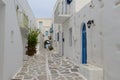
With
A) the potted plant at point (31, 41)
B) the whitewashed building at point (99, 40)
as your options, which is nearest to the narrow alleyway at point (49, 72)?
the whitewashed building at point (99, 40)

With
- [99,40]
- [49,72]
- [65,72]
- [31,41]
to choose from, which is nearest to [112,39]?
[99,40]

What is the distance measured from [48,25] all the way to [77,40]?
37.2 meters

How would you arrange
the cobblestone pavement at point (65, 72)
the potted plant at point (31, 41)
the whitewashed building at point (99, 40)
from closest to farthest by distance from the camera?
the whitewashed building at point (99, 40)
the cobblestone pavement at point (65, 72)
the potted plant at point (31, 41)

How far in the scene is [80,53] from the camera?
491 inches

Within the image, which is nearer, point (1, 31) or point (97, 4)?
point (1, 31)

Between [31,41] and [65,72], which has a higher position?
[31,41]

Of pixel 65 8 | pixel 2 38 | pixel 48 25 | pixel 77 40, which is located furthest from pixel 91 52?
pixel 48 25

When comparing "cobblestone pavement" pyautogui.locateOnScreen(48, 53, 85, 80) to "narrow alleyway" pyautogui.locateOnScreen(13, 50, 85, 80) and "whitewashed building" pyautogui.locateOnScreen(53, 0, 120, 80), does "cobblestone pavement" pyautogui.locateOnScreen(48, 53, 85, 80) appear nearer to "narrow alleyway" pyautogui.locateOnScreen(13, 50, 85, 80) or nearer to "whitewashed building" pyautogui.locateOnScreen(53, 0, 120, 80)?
"narrow alleyway" pyautogui.locateOnScreen(13, 50, 85, 80)

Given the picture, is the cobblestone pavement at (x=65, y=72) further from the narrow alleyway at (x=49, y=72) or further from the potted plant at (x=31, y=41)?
the potted plant at (x=31, y=41)

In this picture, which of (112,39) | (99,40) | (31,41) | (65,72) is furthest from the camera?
(31,41)

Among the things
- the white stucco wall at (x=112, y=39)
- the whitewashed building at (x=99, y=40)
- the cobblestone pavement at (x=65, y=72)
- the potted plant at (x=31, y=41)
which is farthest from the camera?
the potted plant at (x=31, y=41)

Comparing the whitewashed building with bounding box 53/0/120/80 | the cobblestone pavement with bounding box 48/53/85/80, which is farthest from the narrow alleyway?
the whitewashed building with bounding box 53/0/120/80

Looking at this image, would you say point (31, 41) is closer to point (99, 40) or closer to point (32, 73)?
point (32, 73)

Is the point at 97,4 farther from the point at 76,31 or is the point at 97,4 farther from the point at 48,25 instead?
the point at 48,25
